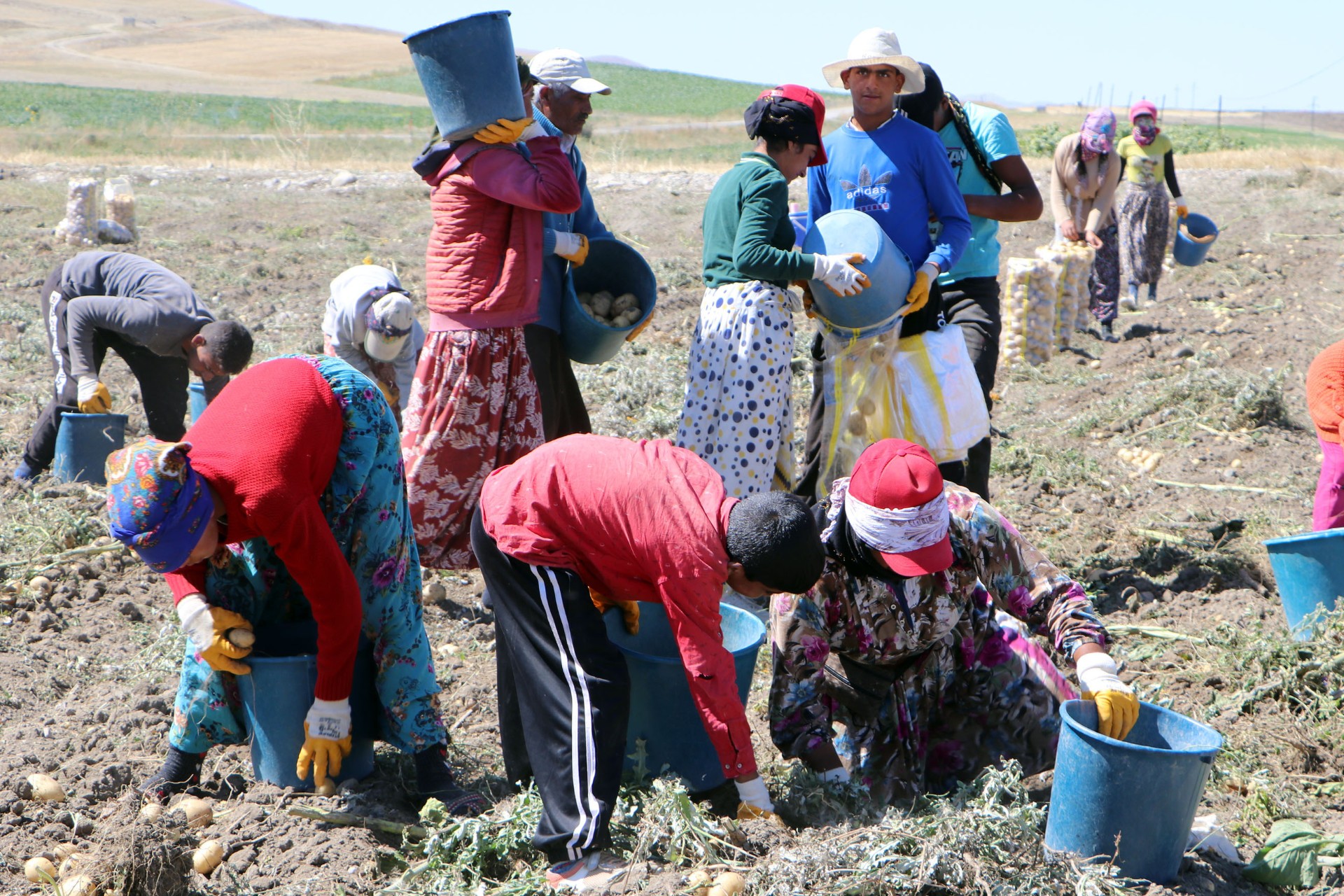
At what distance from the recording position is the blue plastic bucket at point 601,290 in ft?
13.4

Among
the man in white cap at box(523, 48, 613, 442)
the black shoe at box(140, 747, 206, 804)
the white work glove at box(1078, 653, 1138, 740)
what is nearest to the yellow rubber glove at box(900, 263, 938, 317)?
the man in white cap at box(523, 48, 613, 442)

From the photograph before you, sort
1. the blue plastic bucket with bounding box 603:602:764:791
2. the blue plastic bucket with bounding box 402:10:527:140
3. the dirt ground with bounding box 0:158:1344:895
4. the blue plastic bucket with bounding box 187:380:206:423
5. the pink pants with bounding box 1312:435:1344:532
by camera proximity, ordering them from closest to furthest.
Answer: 1. the blue plastic bucket with bounding box 603:602:764:791
2. the dirt ground with bounding box 0:158:1344:895
3. the blue plastic bucket with bounding box 402:10:527:140
4. the pink pants with bounding box 1312:435:1344:532
5. the blue plastic bucket with bounding box 187:380:206:423

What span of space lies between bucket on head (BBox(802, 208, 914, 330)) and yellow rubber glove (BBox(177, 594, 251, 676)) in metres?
2.17

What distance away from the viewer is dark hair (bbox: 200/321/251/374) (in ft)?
13.1

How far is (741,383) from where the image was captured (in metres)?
4.04

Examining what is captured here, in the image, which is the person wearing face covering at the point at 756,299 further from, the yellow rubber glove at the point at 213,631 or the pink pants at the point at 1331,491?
the yellow rubber glove at the point at 213,631

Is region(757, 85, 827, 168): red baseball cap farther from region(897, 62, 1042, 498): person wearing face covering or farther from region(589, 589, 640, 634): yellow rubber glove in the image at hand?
region(589, 589, 640, 634): yellow rubber glove

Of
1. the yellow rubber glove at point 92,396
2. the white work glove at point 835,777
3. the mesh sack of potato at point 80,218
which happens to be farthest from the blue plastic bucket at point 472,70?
the mesh sack of potato at point 80,218

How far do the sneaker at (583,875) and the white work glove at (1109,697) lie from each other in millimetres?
1069

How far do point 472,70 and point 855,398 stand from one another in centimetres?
169

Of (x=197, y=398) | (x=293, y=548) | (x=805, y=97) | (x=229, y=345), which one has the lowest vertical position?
(x=197, y=398)

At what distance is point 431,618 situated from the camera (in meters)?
4.28

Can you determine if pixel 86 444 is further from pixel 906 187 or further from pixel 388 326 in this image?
pixel 906 187

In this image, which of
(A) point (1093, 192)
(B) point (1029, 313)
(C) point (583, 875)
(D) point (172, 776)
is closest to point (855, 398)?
(C) point (583, 875)
